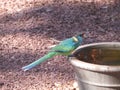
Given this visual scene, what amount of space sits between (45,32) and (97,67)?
2664mm

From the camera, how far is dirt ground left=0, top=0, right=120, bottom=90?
4583 mm

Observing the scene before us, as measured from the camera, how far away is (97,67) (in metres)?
3.17

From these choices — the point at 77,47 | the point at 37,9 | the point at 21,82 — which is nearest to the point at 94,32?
the point at 37,9

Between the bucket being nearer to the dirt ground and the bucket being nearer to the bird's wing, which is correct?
the bird's wing

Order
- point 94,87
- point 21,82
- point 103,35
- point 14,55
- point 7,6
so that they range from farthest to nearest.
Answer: point 7,6, point 103,35, point 14,55, point 21,82, point 94,87

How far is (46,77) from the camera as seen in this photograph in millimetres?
4598

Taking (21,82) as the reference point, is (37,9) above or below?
above

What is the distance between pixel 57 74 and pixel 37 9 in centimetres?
205

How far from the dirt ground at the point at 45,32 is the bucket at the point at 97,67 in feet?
2.62

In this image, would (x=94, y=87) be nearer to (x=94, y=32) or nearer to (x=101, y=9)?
(x=94, y=32)

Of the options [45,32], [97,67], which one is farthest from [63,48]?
[45,32]

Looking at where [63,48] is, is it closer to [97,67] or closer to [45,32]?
[97,67]

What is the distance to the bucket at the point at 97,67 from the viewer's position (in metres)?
3.19

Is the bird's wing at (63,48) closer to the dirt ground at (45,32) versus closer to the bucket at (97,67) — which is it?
the bucket at (97,67)
